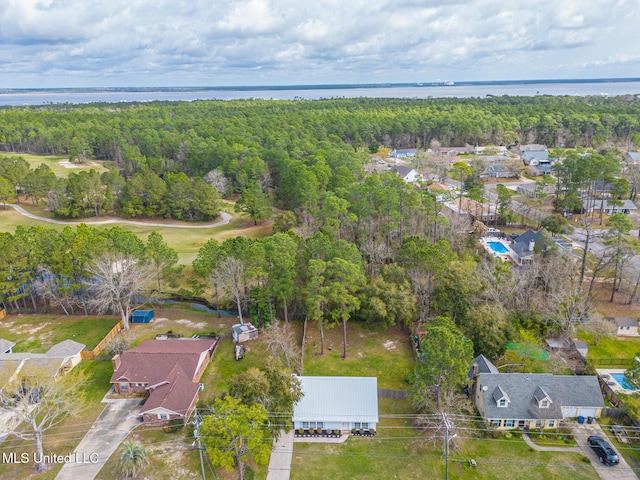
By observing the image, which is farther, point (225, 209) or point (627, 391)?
point (225, 209)

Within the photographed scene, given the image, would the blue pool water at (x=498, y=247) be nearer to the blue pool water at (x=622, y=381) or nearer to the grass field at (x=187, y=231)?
the blue pool water at (x=622, y=381)

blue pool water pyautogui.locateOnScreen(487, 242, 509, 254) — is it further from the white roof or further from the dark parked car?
the white roof

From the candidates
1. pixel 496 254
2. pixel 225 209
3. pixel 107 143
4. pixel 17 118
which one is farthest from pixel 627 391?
pixel 17 118

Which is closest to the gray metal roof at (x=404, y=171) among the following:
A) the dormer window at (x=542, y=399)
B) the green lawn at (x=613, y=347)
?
the green lawn at (x=613, y=347)

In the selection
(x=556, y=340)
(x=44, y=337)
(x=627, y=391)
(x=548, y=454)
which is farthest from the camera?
(x=44, y=337)

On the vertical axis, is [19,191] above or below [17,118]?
below

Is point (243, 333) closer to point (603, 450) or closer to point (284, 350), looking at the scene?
point (284, 350)

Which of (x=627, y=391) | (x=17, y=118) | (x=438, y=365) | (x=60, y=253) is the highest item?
(x=17, y=118)

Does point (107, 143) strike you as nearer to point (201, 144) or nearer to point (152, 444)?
point (201, 144)

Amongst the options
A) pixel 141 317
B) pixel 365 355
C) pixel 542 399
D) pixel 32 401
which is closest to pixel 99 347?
pixel 141 317
